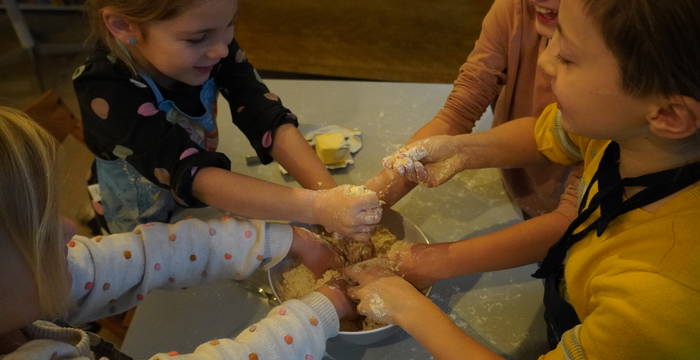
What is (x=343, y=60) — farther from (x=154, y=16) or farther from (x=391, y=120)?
(x=154, y=16)

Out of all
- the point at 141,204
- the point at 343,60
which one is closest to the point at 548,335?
the point at 141,204

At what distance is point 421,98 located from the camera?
1452 millimetres

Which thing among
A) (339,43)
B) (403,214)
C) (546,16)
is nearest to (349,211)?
(403,214)

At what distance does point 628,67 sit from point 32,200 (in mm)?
740

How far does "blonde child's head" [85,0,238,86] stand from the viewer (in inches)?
33.9

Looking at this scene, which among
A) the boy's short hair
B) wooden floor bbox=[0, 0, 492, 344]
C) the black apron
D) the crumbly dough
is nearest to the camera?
the boy's short hair

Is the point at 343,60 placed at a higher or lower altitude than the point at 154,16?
lower

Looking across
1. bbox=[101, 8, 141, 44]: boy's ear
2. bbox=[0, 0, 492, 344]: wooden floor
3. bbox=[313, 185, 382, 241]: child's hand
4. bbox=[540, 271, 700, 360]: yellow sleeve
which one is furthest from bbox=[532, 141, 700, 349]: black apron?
bbox=[0, 0, 492, 344]: wooden floor

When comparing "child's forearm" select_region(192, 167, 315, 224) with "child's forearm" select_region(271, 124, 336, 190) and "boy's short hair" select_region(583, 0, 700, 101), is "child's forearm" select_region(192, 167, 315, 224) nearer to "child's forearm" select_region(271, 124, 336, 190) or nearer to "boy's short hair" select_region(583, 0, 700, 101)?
"child's forearm" select_region(271, 124, 336, 190)

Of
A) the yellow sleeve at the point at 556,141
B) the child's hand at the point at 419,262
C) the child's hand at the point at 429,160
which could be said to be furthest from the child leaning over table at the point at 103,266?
the yellow sleeve at the point at 556,141

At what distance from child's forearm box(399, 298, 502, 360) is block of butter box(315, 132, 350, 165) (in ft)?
1.56

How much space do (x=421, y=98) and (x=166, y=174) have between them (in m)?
0.77

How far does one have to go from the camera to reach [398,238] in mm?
1015

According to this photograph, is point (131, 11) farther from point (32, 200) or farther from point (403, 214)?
point (403, 214)
